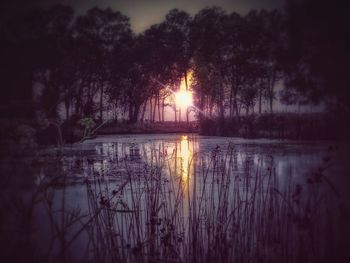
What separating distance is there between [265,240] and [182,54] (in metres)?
1.72

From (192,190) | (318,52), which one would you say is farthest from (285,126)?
(192,190)

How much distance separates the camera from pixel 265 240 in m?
2.45

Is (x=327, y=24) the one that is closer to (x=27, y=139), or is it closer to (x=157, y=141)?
(x=157, y=141)

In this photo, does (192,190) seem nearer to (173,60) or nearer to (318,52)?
(173,60)

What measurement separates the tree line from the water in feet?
1.06

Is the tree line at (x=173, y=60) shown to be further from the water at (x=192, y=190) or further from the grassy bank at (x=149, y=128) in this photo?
the water at (x=192, y=190)

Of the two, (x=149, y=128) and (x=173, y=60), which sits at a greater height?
(x=173, y=60)

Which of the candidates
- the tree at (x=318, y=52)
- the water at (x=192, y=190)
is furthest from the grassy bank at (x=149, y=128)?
the tree at (x=318, y=52)

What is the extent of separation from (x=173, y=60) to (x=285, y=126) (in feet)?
4.42

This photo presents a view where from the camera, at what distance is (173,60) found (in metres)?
3.45

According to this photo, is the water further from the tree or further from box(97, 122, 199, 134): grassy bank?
the tree

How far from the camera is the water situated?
2465 mm

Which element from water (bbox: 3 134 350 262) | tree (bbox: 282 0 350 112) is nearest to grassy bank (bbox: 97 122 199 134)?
water (bbox: 3 134 350 262)

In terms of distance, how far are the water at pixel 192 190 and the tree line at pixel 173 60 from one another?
324 millimetres
